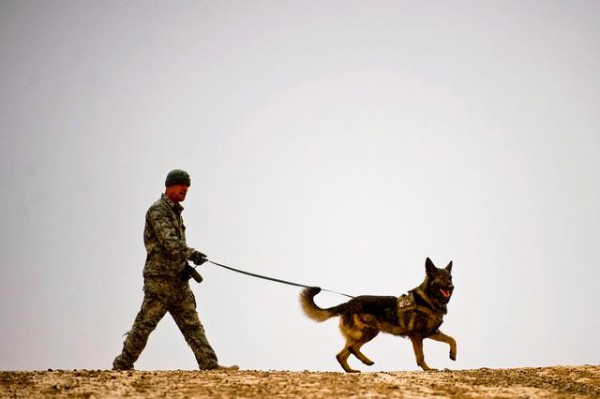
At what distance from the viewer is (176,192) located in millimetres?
8734

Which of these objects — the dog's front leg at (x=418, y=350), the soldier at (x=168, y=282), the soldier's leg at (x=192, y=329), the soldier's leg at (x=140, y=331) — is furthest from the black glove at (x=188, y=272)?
the dog's front leg at (x=418, y=350)

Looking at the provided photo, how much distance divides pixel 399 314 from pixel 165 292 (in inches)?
150

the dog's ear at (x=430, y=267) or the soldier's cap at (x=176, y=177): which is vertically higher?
the soldier's cap at (x=176, y=177)

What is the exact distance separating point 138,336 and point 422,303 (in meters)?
4.40

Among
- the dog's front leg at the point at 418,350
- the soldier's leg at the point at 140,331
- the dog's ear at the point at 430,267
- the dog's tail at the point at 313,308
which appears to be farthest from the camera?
the dog's tail at the point at 313,308

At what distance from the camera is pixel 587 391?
7328mm

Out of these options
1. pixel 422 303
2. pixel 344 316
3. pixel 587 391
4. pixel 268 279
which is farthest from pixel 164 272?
pixel 587 391

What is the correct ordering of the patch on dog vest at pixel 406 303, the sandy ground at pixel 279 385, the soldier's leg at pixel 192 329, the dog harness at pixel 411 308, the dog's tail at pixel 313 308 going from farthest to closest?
the dog's tail at pixel 313 308 < the patch on dog vest at pixel 406 303 < the dog harness at pixel 411 308 < the soldier's leg at pixel 192 329 < the sandy ground at pixel 279 385

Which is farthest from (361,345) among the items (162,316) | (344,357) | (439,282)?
(162,316)

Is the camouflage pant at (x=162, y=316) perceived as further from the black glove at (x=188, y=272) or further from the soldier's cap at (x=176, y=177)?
the soldier's cap at (x=176, y=177)

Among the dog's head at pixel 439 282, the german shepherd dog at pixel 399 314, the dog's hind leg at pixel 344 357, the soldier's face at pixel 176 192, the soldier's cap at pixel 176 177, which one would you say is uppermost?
the soldier's cap at pixel 176 177

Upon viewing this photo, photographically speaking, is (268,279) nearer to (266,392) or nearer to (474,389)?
(266,392)

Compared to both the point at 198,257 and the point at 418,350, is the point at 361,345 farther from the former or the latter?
the point at 198,257

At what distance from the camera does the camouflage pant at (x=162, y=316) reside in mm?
8188
